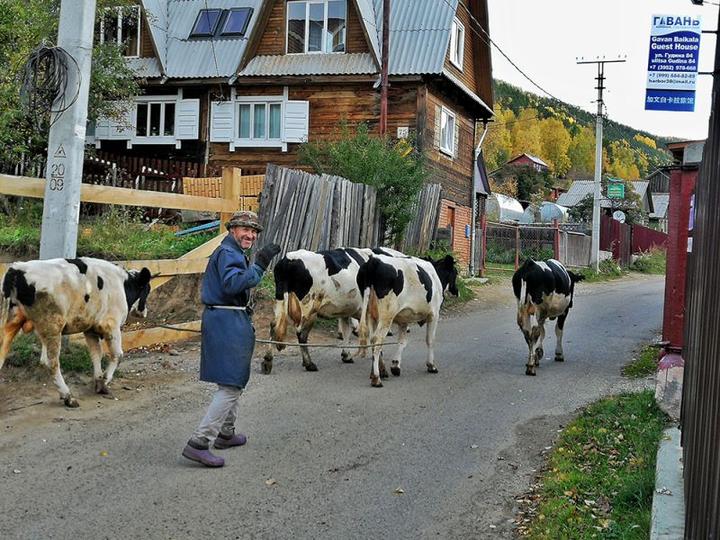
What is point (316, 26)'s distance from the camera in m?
25.2

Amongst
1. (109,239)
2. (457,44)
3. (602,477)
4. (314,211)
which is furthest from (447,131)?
(602,477)

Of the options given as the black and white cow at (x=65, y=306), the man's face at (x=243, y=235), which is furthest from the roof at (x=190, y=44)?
the man's face at (x=243, y=235)

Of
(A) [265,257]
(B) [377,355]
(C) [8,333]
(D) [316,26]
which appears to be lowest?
(B) [377,355]

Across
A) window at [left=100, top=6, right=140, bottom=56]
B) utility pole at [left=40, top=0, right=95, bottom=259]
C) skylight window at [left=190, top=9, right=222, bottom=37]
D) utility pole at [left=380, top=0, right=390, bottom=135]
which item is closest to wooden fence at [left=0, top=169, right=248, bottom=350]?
utility pole at [left=40, top=0, right=95, bottom=259]

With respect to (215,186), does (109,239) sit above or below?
below

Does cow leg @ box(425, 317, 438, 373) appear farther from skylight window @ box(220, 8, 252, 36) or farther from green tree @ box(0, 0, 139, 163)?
skylight window @ box(220, 8, 252, 36)

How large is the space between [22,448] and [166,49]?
21744 mm

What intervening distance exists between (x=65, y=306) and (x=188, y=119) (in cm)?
1895

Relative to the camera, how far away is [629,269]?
41188 mm

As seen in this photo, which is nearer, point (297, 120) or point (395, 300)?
point (395, 300)

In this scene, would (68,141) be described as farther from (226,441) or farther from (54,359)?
(226,441)

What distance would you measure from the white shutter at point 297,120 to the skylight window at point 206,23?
4.01 m

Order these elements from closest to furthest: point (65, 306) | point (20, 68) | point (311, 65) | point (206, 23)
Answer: point (65, 306) → point (20, 68) → point (311, 65) → point (206, 23)

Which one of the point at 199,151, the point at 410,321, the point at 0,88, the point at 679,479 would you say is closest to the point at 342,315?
the point at 410,321
